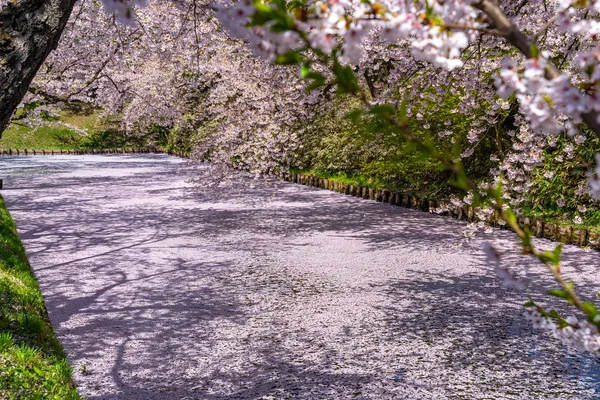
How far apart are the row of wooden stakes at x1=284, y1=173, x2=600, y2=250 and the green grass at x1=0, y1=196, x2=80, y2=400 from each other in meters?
3.47

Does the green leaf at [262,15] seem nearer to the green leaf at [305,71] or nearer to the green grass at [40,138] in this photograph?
the green leaf at [305,71]

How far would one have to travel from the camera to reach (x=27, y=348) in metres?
4.39

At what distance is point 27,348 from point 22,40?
209 cm

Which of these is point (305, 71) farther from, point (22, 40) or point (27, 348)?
point (27, 348)

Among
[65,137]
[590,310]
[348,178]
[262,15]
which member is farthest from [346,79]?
[65,137]

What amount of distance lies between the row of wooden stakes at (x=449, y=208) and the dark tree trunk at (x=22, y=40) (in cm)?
356

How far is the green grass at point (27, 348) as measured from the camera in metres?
3.88

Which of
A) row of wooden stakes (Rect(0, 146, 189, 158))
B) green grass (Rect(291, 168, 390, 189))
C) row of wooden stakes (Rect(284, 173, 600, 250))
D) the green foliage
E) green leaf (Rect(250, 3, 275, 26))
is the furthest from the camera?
row of wooden stakes (Rect(0, 146, 189, 158))

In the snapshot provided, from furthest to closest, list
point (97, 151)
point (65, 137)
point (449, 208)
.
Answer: point (65, 137)
point (97, 151)
point (449, 208)

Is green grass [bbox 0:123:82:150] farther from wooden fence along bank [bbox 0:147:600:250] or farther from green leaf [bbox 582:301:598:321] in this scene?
green leaf [bbox 582:301:598:321]

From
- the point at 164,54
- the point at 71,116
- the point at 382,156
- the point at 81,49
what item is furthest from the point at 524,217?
the point at 71,116

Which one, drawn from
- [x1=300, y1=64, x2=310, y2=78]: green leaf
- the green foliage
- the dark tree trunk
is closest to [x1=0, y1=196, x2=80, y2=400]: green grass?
the dark tree trunk

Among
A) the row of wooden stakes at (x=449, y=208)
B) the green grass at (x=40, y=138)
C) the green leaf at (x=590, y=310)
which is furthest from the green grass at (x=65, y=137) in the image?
the green leaf at (x=590, y=310)

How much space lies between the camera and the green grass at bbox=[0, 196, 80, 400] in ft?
12.7
